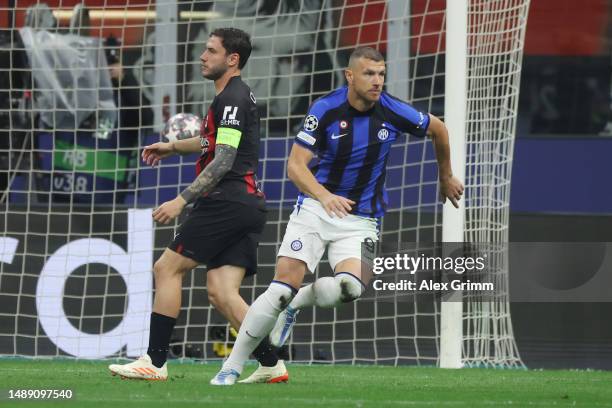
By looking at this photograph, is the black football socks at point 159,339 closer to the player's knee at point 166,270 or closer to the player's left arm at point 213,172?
the player's knee at point 166,270

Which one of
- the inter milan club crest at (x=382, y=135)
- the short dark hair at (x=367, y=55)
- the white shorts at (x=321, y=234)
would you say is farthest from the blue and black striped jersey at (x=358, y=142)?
the short dark hair at (x=367, y=55)

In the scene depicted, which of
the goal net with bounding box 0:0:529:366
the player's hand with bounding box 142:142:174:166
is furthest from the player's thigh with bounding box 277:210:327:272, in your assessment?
the goal net with bounding box 0:0:529:366

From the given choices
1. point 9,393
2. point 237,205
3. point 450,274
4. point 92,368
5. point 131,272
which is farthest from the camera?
point 131,272

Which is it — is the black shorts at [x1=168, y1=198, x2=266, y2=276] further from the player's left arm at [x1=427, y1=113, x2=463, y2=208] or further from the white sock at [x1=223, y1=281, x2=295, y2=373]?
the player's left arm at [x1=427, y1=113, x2=463, y2=208]

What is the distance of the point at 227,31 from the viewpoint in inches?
303

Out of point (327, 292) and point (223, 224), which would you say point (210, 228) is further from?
point (327, 292)

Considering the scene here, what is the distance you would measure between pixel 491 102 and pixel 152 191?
293cm

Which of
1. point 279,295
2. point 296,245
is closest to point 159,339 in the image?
point 279,295

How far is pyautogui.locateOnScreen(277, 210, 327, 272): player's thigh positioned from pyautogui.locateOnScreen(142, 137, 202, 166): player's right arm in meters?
0.89

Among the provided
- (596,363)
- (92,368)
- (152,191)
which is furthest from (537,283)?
(92,368)

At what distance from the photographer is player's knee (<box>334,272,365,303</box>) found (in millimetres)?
7176

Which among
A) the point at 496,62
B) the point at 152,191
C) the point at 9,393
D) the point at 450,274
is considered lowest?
the point at 9,393

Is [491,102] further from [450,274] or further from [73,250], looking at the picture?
[73,250]

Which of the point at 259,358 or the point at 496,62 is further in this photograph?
the point at 496,62
